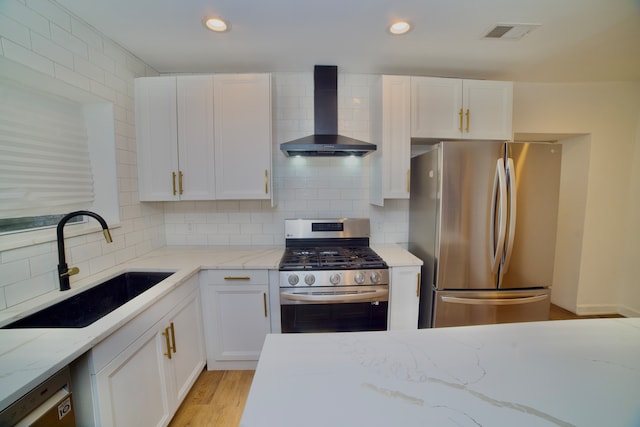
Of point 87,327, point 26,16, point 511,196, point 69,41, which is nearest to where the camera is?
point 87,327

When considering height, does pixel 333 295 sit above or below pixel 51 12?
below

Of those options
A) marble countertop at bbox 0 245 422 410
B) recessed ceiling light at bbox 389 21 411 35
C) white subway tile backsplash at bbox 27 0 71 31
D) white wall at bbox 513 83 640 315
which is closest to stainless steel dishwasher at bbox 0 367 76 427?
marble countertop at bbox 0 245 422 410

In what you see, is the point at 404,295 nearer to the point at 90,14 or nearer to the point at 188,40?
the point at 188,40

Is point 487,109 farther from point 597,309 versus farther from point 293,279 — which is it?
point 597,309

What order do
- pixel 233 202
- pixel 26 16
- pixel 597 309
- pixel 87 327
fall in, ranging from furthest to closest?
pixel 597 309 → pixel 233 202 → pixel 26 16 → pixel 87 327

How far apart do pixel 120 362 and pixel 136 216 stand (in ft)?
4.37

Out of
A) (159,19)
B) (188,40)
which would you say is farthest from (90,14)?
(188,40)

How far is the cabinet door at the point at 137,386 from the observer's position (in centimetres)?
100

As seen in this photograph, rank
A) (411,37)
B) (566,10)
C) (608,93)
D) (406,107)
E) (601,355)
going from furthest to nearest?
(608,93), (406,107), (411,37), (566,10), (601,355)

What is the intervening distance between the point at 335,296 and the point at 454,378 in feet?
3.78

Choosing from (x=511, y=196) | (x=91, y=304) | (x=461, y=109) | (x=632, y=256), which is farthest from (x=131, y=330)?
(x=632, y=256)

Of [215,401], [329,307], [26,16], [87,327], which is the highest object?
[26,16]

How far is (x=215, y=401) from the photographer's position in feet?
5.56

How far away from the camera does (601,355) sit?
0.76 m
